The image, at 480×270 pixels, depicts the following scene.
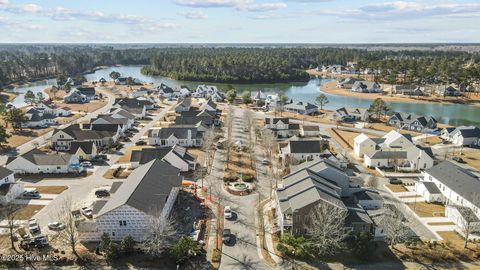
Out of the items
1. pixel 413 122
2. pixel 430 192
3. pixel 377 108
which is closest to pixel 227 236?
pixel 430 192

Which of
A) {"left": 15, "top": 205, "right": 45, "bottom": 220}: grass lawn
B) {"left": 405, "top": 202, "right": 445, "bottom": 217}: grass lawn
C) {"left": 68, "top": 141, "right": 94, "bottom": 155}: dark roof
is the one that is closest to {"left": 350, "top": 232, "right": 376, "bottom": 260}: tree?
{"left": 405, "top": 202, "right": 445, "bottom": 217}: grass lawn

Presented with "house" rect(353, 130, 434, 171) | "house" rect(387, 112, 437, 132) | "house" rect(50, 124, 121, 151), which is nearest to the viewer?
"house" rect(353, 130, 434, 171)

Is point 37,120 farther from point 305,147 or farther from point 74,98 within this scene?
point 305,147

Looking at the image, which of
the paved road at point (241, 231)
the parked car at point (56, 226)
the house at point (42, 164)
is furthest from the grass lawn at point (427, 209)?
the house at point (42, 164)

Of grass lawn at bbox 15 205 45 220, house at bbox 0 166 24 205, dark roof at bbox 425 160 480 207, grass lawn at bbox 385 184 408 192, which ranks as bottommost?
grass lawn at bbox 15 205 45 220

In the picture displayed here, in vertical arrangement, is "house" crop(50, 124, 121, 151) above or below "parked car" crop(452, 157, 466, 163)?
above

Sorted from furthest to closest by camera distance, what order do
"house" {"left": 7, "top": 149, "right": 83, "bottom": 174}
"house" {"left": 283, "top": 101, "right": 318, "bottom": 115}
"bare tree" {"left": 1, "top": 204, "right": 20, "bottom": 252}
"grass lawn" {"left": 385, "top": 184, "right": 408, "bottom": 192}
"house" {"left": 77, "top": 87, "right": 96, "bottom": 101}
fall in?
"house" {"left": 77, "top": 87, "right": 96, "bottom": 101} → "house" {"left": 283, "top": 101, "right": 318, "bottom": 115} → "house" {"left": 7, "top": 149, "right": 83, "bottom": 174} → "grass lawn" {"left": 385, "top": 184, "right": 408, "bottom": 192} → "bare tree" {"left": 1, "top": 204, "right": 20, "bottom": 252}

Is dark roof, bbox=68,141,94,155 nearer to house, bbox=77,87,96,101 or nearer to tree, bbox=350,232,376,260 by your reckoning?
tree, bbox=350,232,376,260
